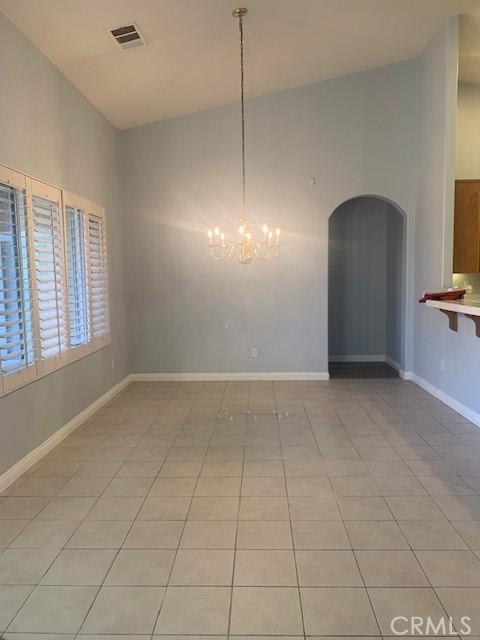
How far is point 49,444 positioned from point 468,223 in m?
4.84

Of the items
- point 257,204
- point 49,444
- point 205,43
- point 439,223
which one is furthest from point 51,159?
point 439,223

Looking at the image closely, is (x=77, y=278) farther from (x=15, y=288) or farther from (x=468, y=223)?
(x=468, y=223)

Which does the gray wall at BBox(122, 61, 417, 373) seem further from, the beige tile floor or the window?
the beige tile floor

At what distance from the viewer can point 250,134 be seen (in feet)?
19.8

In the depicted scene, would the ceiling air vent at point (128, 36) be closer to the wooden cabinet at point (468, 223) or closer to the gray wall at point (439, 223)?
the gray wall at point (439, 223)

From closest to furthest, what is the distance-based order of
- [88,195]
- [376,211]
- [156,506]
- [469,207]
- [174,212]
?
1. [156,506]
2. [88,195]
3. [469,207]
4. [174,212]
5. [376,211]

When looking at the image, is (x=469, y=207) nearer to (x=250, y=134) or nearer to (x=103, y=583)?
(x=250, y=134)

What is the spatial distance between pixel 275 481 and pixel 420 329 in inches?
135

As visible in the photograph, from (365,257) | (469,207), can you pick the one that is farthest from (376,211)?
(469,207)

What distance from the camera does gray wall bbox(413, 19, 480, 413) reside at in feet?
14.9

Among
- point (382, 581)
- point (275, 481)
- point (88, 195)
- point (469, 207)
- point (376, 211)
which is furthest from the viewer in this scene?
point (376, 211)

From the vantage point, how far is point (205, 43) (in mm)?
4320

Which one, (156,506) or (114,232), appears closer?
(156,506)

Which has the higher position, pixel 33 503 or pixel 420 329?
pixel 420 329
